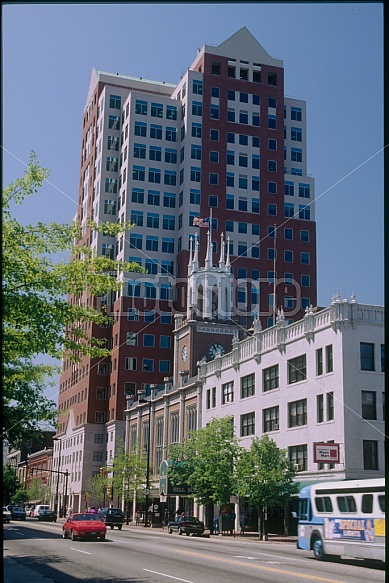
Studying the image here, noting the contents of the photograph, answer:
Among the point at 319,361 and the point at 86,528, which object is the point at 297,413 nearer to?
the point at 319,361

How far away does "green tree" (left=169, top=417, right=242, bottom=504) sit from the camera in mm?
55562

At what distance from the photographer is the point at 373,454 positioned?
48.4 meters

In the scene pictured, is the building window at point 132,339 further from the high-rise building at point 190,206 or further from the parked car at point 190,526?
the parked car at point 190,526

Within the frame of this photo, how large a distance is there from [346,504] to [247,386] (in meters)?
33.8

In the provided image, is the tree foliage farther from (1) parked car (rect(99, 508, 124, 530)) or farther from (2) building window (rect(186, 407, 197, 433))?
(2) building window (rect(186, 407, 197, 433))

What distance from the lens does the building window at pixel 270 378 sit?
192ft

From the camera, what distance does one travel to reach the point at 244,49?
122375 mm

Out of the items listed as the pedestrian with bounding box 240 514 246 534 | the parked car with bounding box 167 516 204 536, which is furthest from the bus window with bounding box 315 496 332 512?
the pedestrian with bounding box 240 514 246 534

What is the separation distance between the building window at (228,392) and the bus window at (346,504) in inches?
1416

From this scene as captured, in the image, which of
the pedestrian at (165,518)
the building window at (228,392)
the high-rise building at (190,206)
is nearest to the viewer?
the building window at (228,392)

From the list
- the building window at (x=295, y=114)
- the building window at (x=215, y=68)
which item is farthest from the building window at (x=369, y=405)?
the building window at (x=295, y=114)

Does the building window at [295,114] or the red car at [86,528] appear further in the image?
the building window at [295,114]

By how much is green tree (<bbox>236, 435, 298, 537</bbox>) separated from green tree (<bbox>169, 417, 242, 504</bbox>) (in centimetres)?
388

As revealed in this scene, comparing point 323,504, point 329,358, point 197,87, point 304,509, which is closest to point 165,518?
point 329,358
